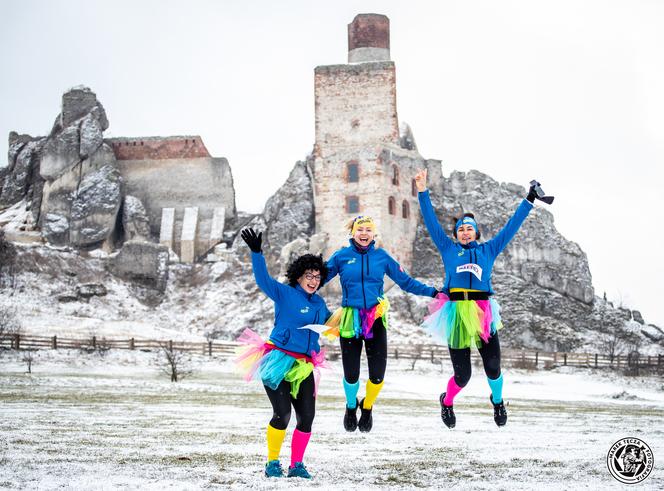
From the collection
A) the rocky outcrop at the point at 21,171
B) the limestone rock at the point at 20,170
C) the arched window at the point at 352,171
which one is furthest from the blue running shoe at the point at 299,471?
the limestone rock at the point at 20,170

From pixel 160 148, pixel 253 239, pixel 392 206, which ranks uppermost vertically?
pixel 160 148

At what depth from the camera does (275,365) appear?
9.51 metres

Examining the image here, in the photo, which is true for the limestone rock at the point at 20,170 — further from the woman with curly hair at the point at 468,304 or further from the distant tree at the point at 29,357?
the woman with curly hair at the point at 468,304

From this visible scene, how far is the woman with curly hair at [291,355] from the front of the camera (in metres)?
9.48

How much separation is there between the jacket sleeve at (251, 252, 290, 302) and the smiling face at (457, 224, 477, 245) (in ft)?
7.61

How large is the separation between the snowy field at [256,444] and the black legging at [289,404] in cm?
54

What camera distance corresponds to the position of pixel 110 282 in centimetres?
5412

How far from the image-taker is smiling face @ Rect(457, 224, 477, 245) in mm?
10727

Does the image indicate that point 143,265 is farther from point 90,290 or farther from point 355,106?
point 355,106

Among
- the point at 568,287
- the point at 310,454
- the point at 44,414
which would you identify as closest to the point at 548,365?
the point at 568,287

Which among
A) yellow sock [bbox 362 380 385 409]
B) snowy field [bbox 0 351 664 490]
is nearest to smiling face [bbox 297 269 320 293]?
yellow sock [bbox 362 380 385 409]

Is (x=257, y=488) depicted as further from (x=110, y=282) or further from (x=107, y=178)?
(x=107, y=178)

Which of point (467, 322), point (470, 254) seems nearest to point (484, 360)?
point (467, 322)

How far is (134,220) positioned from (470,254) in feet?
164
